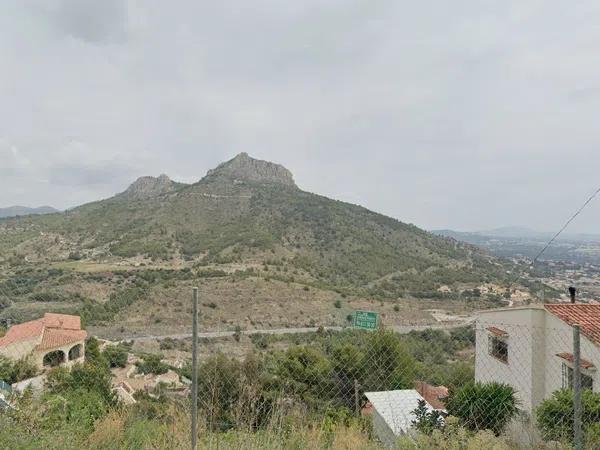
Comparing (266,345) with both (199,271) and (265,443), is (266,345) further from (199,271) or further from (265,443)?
(265,443)

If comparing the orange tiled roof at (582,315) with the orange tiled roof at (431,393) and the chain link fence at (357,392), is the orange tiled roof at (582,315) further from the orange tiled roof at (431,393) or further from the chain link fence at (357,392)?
the orange tiled roof at (431,393)

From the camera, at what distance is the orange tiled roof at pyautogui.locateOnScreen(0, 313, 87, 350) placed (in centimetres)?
1836

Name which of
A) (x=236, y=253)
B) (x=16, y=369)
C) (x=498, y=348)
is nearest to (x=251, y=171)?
(x=236, y=253)

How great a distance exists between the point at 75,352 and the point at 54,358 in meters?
1.11

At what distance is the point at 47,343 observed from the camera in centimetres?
1850

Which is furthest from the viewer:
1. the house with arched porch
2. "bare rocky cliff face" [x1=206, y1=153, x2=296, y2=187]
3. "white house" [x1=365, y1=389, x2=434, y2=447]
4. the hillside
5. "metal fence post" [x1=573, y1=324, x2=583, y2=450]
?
"bare rocky cliff face" [x1=206, y1=153, x2=296, y2=187]

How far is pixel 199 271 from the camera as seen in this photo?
48.9 metres

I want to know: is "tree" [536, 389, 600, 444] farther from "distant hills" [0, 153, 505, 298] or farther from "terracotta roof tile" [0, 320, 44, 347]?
"distant hills" [0, 153, 505, 298]

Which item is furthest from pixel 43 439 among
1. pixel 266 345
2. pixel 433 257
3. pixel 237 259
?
pixel 433 257

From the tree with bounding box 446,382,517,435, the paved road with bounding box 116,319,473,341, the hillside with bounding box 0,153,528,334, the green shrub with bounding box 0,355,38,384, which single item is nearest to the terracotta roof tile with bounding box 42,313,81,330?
the green shrub with bounding box 0,355,38,384

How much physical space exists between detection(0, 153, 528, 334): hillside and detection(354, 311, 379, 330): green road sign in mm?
34113

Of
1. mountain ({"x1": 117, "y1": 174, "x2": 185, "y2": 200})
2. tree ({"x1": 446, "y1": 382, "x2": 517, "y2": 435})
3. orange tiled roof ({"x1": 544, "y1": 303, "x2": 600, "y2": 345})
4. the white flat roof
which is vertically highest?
mountain ({"x1": 117, "y1": 174, "x2": 185, "y2": 200})

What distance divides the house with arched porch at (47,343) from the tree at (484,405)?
14.9 m

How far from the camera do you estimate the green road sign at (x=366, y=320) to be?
17.6 feet
